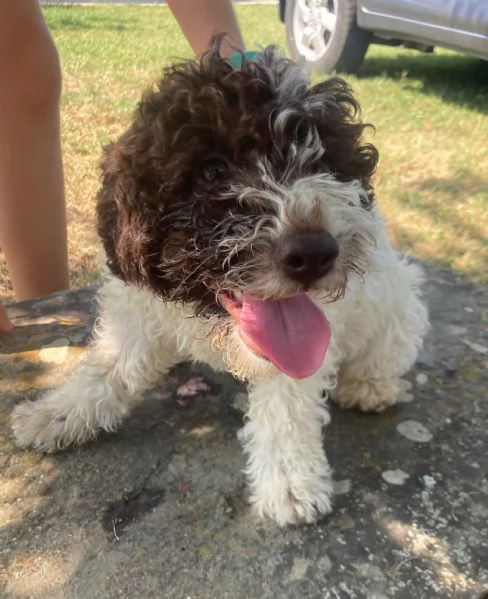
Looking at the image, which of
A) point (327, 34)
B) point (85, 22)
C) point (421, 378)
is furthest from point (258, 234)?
point (85, 22)

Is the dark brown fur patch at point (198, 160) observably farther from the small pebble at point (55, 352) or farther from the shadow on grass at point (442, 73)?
the shadow on grass at point (442, 73)

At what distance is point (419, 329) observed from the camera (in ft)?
8.98

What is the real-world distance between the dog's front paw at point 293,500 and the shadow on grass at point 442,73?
6053 millimetres

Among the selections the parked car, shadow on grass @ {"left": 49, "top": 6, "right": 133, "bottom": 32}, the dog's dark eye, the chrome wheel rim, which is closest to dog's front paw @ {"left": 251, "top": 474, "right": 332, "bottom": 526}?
the dog's dark eye

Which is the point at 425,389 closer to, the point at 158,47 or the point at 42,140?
the point at 42,140

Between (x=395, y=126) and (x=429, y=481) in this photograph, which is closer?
(x=429, y=481)

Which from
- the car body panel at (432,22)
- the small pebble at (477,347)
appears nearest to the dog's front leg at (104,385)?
the small pebble at (477,347)

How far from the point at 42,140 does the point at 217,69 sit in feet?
5.32

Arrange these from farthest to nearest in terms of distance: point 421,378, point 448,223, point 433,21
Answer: point 433,21, point 448,223, point 421,378

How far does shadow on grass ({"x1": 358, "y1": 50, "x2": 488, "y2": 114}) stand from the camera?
774 centimetres

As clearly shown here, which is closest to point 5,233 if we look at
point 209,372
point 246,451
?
point 209,372

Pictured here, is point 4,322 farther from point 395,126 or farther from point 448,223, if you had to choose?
point 395,126

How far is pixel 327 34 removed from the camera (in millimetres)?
8414

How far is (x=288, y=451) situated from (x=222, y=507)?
30 centimetres
